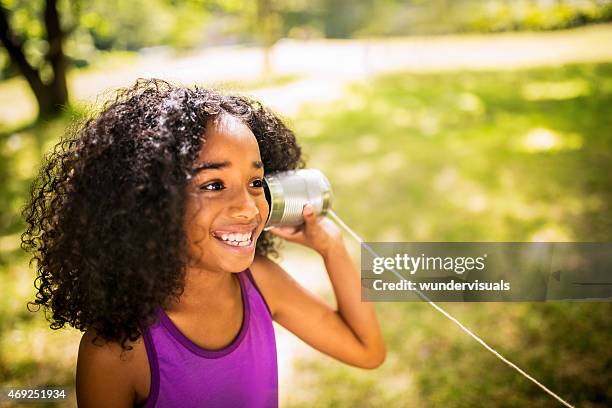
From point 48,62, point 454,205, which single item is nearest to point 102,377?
point 454,205

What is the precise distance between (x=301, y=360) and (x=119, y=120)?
5.79ft

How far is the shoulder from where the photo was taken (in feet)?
4.49

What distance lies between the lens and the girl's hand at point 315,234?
4.78 ft

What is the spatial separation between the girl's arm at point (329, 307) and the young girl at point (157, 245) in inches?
6.0

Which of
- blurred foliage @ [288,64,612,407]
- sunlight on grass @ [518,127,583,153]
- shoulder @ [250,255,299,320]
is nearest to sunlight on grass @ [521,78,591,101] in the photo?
blurred foliage @ [288,64,612,407]

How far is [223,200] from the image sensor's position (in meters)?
1.11

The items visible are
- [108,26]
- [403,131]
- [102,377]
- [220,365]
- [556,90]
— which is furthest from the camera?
[108,26]

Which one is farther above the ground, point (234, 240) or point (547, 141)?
point (234, 240)

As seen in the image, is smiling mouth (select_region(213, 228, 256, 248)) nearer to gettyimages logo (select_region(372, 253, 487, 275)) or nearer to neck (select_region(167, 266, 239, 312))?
neck (select_region(167, 266, 239, 312))

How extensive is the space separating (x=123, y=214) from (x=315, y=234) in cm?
56

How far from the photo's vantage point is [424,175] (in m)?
4.72

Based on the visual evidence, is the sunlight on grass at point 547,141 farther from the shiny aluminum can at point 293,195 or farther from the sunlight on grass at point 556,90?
the shiny aluminum can at point 293,195

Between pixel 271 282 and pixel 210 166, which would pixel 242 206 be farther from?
pixel 271 282

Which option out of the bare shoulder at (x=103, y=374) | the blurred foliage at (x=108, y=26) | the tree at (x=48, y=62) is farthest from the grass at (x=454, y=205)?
the blurred foliage at (x=108, y=26)
